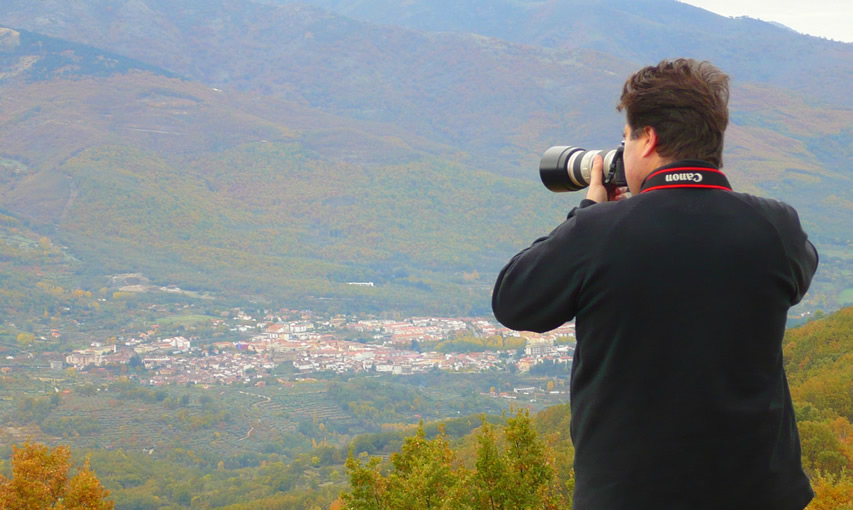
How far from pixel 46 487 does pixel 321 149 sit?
12888 centimetres

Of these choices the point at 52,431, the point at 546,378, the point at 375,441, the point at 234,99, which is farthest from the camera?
the point at 234,99

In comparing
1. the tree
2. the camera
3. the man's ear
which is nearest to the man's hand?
the camera

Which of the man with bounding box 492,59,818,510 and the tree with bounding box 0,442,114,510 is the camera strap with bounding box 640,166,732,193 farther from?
the tree with bounding box 0,442,114,510

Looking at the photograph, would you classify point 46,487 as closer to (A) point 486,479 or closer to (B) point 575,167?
(A) point 486,479

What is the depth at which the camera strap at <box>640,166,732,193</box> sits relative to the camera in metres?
1.49

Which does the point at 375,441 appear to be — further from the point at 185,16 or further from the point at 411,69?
the point at 185,16

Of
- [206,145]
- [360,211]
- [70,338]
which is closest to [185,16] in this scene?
[206,145]

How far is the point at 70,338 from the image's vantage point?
8162 cm

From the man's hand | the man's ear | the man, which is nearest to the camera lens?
the man

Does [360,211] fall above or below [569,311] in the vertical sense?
above

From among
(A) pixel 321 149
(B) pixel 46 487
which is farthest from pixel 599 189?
(A) pixel 321 149

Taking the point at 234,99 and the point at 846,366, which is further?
the point at 234,99

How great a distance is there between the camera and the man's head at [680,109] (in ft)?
4.94

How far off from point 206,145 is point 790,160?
91199mm
